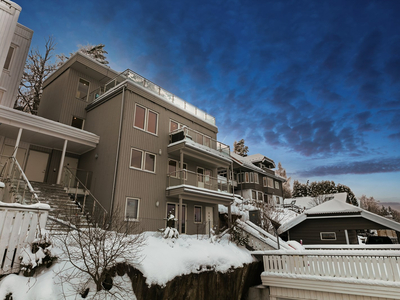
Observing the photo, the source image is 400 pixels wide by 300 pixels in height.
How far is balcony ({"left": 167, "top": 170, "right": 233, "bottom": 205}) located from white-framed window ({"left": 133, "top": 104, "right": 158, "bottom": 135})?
352 centimetres

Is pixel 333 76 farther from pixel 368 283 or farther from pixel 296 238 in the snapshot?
pixel 368 283

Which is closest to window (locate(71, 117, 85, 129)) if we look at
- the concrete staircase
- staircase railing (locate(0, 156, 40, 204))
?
the concrete staircase

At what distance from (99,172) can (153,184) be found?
11.2 feet

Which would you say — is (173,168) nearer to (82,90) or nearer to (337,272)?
(82,90)

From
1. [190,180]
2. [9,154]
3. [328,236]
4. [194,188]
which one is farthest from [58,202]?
[328,236]

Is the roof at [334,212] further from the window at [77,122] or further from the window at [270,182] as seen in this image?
the window at [270,182]

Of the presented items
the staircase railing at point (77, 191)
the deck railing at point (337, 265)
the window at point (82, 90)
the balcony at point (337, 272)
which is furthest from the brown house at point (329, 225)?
the window at point (82, 90)

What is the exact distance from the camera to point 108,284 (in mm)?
5871

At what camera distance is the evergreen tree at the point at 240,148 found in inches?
2243

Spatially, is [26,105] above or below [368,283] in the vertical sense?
above

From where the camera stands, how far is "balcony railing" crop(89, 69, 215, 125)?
53.0ft

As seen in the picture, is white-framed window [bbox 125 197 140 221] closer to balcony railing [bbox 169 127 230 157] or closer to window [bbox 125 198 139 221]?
window [bbox 125 198 139 221]

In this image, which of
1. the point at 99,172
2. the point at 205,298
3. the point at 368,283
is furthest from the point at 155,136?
the point at 368,283

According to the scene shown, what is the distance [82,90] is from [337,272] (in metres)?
19.3
